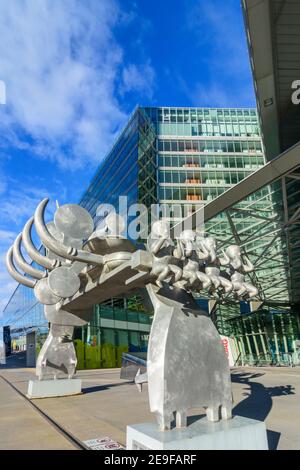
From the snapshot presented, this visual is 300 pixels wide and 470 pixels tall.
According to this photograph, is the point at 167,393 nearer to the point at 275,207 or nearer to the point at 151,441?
the point at 151,441

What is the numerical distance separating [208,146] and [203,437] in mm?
53267

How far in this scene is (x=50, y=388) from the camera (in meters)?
12.3

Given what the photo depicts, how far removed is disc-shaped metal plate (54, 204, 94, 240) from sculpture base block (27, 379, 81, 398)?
23.8 ft

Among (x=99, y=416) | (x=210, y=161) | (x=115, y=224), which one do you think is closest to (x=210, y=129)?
(x=210, y=161)

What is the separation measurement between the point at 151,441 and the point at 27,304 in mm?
49886

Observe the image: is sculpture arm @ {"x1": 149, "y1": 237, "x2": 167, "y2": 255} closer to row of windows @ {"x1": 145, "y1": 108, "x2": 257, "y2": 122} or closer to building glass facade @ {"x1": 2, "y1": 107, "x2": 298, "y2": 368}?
building glass facade @ {"x1": 2, "y1": 107, "x2": 298, "y2": 368}

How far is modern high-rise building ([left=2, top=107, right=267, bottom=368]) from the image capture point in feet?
158

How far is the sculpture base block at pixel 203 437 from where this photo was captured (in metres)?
4.42

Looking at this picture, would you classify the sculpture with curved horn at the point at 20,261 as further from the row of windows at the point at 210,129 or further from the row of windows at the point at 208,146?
the row of windows at the point at 210,129

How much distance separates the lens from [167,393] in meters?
5.05

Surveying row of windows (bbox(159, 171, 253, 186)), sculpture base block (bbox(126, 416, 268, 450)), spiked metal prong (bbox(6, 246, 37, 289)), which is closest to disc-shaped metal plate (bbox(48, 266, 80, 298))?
sculpture base block (bbox(126, 416, 268, 450))

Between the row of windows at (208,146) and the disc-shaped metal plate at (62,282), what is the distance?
1893 inches

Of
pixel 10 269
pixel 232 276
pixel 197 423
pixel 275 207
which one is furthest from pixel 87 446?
pixel 275 207

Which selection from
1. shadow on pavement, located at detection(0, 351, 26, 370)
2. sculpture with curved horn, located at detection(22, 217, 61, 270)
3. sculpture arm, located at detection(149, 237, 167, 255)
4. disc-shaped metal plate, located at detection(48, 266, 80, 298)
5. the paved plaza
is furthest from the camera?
shadow on pavement, located at detection(0, 351, 26, 370)
